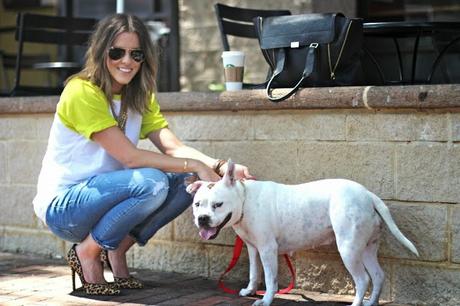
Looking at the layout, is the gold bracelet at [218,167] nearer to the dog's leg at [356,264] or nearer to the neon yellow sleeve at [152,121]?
the neon yellow sleeve at [152,121]

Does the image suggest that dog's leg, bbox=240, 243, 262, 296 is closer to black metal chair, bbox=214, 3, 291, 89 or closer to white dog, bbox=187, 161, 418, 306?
white dog, bbox=187, 161, 418, 306

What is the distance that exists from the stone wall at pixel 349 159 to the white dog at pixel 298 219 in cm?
25

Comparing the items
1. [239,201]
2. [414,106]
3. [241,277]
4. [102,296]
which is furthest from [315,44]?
[102,296]

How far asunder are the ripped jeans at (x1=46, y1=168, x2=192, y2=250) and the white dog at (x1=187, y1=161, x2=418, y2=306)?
0.28 meters

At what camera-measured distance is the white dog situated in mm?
4465

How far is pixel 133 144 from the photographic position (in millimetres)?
4957

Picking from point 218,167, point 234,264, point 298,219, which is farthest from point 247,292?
point 218,167

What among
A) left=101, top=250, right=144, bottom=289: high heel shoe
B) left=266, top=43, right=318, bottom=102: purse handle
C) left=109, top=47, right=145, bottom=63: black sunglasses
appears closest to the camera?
left=109, top=47, right=145, bottom=63: black sunglasses

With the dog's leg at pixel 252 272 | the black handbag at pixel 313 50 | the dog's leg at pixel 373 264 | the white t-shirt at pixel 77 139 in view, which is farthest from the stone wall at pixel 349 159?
the white t-shirt at pixel 77 139

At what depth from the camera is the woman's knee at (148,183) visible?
15.6 ft

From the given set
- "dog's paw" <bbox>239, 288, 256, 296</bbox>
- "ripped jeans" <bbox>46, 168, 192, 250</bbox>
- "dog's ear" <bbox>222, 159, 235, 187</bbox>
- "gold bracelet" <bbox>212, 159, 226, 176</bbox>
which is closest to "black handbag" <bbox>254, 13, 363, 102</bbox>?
"gold bracelet" <bbox>212, 159, 226, 176</bbox>

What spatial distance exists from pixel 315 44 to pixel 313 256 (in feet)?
3.80

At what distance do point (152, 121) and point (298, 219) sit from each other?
1.14 metres

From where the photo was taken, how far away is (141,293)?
5047mm
